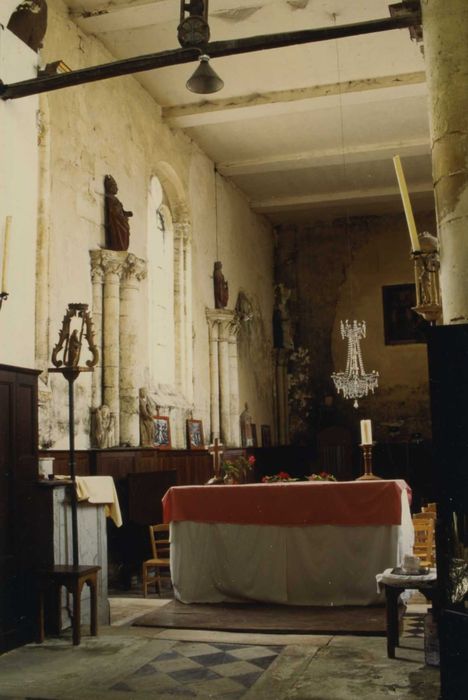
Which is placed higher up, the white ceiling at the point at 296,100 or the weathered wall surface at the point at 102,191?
the white ceiling at the point at 296,100

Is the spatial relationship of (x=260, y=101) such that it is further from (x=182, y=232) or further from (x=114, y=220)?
(x=114, y=220)

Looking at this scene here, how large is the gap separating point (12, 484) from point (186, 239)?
8.34 metres

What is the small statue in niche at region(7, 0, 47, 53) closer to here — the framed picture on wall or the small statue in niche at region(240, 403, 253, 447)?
the small statue in niche at region(240, 403, 253, 447)

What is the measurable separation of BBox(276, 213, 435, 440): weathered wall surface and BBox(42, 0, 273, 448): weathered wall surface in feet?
10.8

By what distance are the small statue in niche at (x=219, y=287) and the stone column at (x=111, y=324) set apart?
15.7ft

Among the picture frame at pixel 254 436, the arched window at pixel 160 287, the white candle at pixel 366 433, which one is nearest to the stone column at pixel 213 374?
the arched window at pixel 160 287

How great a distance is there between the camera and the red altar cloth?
23.1 feet

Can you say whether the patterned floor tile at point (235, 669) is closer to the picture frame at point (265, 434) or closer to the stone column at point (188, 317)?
the stone column at point (188, 317)

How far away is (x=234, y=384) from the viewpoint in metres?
15.6

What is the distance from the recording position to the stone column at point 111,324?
33.8 ft

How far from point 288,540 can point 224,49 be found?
13.9 ft

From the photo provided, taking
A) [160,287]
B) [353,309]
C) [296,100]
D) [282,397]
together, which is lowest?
[282,397]

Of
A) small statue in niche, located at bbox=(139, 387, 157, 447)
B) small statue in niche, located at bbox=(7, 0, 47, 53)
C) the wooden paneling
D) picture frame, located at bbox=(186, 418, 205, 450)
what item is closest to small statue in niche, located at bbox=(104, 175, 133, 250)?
small statue in niche, located at bbox=(139, 387, 157, 447)

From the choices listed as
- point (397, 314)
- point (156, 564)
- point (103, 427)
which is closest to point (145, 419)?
point (103, 427)
